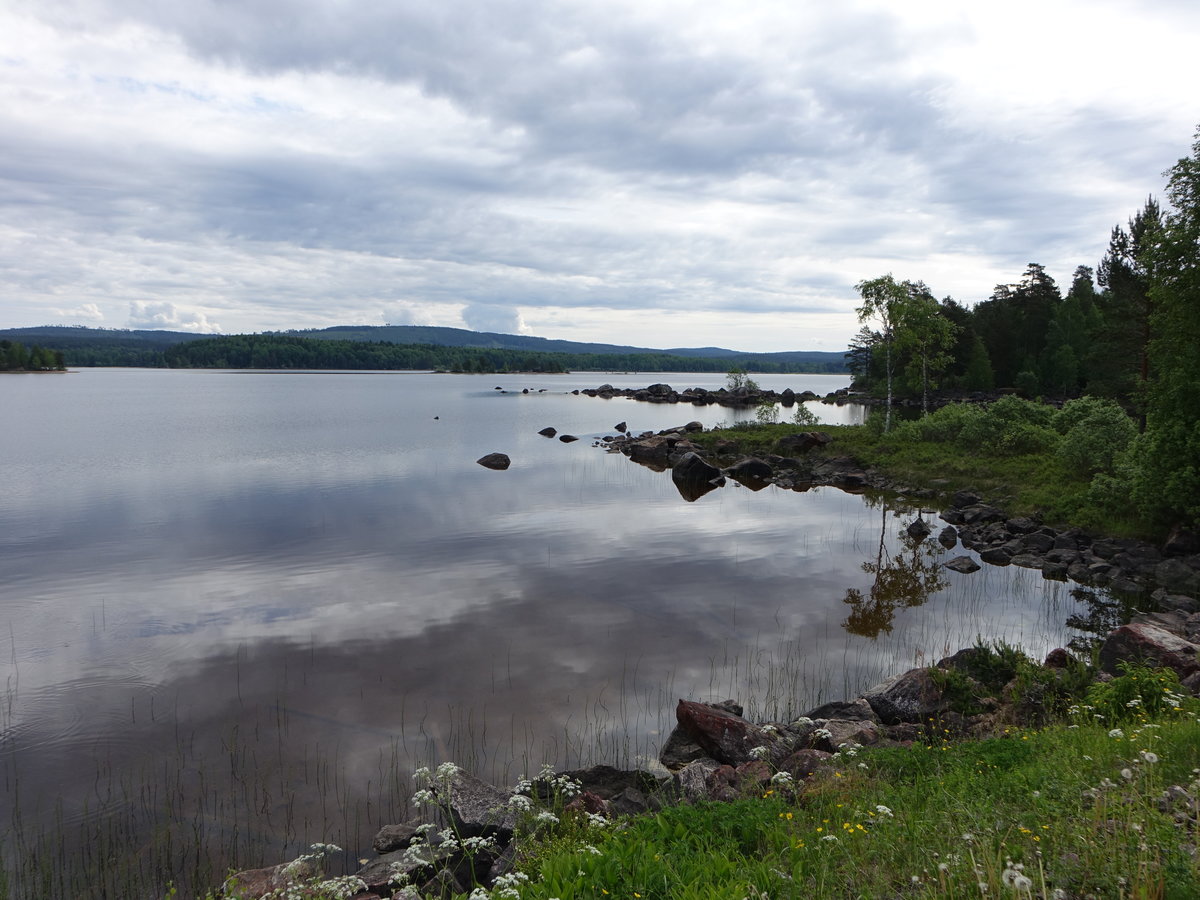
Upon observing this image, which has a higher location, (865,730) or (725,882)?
(725,882)

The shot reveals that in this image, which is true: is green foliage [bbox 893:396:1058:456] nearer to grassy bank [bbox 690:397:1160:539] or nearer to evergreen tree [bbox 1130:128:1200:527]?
grassy bank [bbox 690:397:1160:539]

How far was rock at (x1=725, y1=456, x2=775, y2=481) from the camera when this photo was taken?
5015cm

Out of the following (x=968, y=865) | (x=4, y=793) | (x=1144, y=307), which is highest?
(x=1144, y=307)

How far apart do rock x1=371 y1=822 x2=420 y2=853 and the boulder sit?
4117cm

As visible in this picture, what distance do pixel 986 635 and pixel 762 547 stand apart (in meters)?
10.9

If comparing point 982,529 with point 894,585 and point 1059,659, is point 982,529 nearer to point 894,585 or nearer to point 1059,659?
point 894,585

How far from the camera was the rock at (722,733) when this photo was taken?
1299 cm

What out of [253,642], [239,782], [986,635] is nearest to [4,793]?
[239,782]

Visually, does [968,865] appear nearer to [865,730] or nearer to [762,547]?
[865,730]

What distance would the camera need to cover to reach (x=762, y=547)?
30.0 metres

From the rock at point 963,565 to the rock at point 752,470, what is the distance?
2204 centimetres

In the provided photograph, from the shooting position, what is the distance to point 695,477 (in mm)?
45906

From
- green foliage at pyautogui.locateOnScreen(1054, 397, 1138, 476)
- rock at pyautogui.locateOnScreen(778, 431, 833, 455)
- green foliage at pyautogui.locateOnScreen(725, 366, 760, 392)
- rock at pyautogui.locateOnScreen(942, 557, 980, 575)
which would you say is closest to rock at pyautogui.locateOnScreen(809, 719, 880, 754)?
rock at pyautogui.locateOnScreen(942, 557, 980, 575)

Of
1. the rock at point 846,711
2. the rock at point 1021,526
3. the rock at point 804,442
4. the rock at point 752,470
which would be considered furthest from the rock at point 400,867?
the rock at point 804,442
